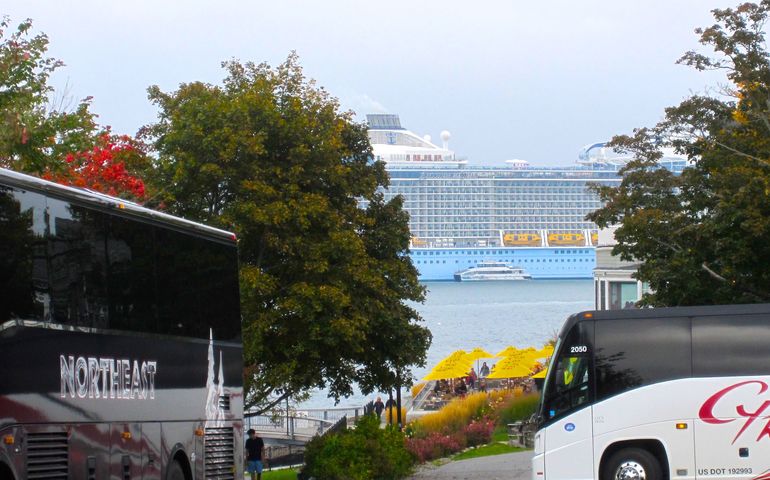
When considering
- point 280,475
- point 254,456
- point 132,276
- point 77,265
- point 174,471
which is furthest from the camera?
point 280,475

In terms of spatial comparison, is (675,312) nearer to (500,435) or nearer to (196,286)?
(196,286)

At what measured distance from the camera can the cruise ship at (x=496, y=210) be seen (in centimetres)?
17962

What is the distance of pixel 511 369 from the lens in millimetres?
46156

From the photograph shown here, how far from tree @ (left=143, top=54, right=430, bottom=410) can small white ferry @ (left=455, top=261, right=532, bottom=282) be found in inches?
5902

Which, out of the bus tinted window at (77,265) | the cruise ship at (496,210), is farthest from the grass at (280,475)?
the cruise ship at (496,210)

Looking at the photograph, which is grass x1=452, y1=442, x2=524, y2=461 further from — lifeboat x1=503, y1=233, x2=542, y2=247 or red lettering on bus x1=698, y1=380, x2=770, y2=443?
lifeboat x1=503, y1=233, x2=542, y2=247

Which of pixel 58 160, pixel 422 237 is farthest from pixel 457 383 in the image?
pixel 422 237

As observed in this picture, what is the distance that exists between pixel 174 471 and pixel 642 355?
22.1 feet

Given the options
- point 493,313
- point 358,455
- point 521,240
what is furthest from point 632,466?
point 521,240

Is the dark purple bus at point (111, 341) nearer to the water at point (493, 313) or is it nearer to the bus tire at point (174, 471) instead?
the bus tire at point (174, 471)

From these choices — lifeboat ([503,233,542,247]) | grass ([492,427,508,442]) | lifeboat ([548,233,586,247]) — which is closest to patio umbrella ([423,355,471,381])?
grass ([492,427,508,442])

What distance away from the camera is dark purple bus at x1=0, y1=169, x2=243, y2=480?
869 centimetres

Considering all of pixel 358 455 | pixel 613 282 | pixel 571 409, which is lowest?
pixel 358 455

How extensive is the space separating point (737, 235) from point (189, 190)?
11.1m
